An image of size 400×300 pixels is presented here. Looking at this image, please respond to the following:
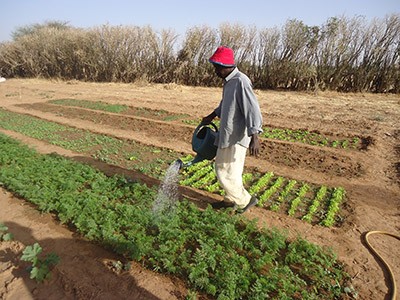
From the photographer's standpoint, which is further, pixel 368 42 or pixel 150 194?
pixel 368 42

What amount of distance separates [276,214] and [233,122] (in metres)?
1.66

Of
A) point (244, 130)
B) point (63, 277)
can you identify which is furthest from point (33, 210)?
point (244, 130)

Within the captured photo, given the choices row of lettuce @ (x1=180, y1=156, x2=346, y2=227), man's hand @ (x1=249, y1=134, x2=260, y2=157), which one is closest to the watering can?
man's hand @ (x1=249, y1=134, x2=260, y2=157)

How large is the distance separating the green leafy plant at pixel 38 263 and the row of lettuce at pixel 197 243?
1.67 feet

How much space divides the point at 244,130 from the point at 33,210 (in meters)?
3.34

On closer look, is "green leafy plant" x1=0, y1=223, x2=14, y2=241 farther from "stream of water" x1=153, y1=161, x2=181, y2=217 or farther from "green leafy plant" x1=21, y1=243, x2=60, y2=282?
"stream of water" x1=153, y1=161, x2=181, y2=217

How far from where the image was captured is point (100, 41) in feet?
74.0

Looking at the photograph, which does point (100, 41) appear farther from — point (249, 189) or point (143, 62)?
point (249, 189)

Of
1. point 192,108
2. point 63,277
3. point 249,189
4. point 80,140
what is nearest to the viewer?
point 63,277

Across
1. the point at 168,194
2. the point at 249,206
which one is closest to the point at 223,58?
the point at 249,206

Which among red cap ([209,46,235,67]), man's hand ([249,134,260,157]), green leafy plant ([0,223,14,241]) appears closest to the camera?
red cap ([209,46,235,67])

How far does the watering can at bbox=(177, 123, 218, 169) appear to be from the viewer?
3.90 meters

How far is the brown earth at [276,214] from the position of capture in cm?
304

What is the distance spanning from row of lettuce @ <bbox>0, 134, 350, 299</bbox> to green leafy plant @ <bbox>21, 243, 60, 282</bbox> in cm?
51
